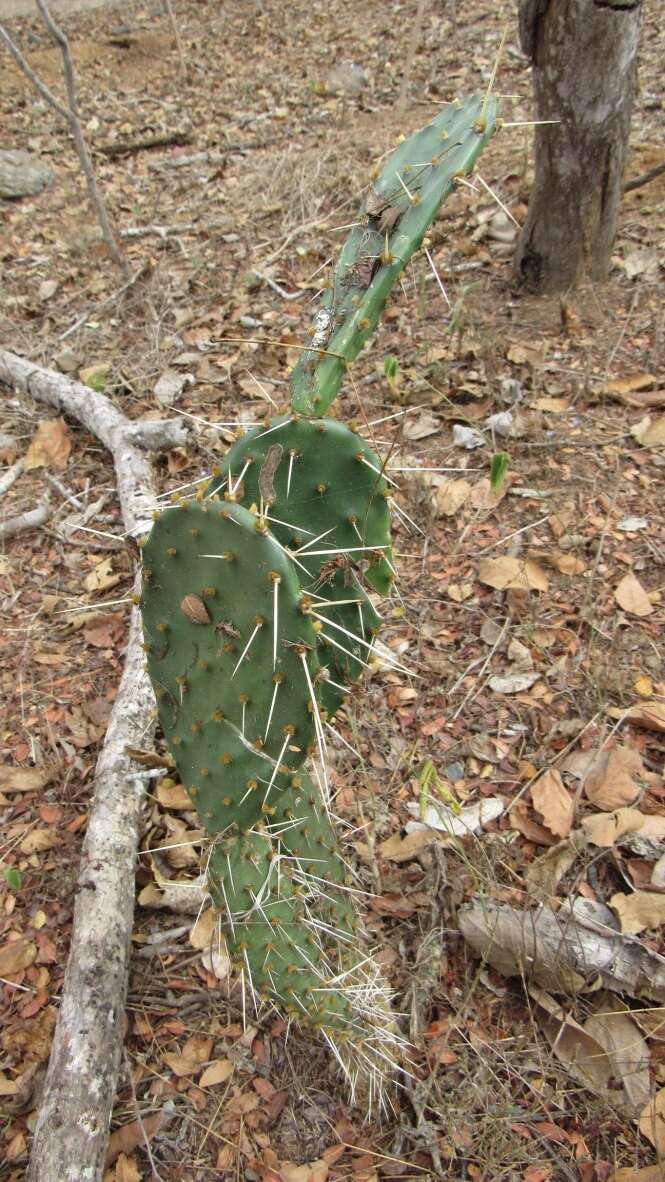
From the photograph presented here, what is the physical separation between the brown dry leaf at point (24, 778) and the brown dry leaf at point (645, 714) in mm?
1525

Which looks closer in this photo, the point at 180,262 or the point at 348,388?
the point at 348,388

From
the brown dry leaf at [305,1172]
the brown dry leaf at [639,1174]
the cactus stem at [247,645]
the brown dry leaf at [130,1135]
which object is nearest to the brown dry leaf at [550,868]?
the brown dry leaf at [639,1174]

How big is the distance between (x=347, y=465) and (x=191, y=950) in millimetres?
1278

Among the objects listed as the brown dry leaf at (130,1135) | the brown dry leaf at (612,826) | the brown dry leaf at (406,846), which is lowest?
the brown dry leaf at (130,1135)

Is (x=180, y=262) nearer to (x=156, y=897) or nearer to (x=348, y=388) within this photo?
(x=348, y=388)

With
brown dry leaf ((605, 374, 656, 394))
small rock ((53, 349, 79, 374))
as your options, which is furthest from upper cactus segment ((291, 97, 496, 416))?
small rock ((53, 349, 79, 374))

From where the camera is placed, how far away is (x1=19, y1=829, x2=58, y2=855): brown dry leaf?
2074 millimetres

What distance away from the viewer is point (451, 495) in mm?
2791

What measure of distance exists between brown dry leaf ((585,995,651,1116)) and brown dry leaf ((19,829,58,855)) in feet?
4.41

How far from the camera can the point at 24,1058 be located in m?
1.72

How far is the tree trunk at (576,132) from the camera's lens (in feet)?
9.05

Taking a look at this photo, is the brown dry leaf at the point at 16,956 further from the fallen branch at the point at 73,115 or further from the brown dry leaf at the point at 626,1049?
the fallen branch at the point at 73,115

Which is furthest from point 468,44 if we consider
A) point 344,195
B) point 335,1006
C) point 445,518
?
point 335,1006

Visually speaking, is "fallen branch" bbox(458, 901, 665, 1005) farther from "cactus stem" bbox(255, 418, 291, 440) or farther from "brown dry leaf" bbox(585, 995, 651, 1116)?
"cactus stem" bbox(255, 418, 291, 440)
